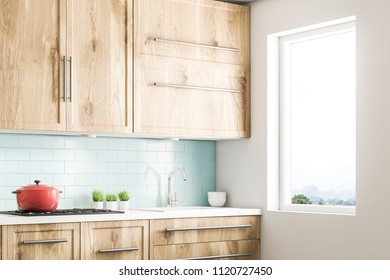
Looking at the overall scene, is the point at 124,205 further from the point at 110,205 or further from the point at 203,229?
the point at 203,229

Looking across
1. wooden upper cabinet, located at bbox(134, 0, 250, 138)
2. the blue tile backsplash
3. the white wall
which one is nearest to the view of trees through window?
the white wall

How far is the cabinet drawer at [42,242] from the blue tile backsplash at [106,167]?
631mm

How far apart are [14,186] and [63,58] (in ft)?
2.97

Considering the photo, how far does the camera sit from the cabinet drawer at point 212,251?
4758mm

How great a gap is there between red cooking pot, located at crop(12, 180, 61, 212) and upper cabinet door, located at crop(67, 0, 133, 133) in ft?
1.36

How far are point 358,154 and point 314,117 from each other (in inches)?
22.3

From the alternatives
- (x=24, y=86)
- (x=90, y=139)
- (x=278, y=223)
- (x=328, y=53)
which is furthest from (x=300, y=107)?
(x=24, y=86)

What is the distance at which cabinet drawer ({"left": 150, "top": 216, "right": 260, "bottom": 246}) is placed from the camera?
473cm

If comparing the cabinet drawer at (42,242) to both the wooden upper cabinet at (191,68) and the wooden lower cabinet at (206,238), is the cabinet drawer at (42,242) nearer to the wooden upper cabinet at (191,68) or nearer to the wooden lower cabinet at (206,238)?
the wooden lower cabinet at (206,238)

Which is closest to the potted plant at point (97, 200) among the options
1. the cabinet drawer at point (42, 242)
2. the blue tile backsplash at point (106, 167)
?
the blue tile backsplash at point (106, 167)

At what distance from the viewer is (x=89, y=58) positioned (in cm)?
471

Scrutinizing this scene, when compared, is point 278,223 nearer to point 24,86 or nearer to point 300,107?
point 300,107

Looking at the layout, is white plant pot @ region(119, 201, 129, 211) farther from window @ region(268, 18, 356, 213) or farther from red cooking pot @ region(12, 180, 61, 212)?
window @ region(268, 18, 356, 213)

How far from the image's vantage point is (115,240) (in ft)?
14.8
